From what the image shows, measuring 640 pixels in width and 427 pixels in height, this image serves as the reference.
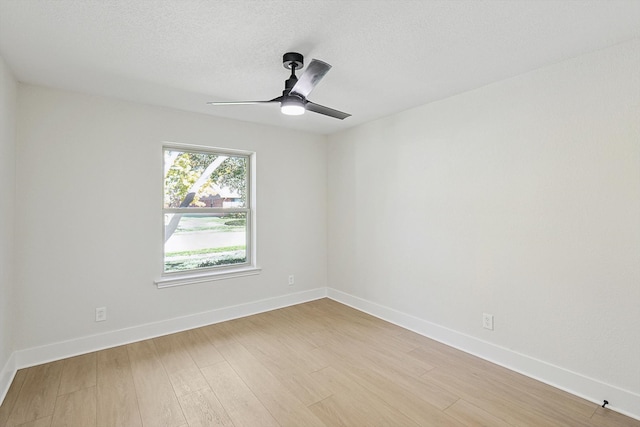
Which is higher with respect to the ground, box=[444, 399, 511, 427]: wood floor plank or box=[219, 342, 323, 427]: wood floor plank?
box=[219, 342, 323, 427]: wood floor plank

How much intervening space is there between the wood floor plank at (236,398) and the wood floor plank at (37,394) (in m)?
1.02

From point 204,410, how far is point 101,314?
64.7 inches

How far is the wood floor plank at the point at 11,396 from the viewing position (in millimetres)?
1933

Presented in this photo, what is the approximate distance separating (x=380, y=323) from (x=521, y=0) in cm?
313

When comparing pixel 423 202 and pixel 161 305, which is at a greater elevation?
pixel 423 202

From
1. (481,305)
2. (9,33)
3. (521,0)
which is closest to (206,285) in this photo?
(9,33)

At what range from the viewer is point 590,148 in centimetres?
211

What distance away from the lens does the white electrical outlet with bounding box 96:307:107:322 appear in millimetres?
2858

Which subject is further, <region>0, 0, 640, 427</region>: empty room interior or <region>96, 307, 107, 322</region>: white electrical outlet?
<region>96, 307, 107, 322</region>: white electrical outlet

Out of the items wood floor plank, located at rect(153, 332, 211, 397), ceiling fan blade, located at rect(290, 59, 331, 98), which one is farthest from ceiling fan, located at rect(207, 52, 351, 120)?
wood floor plank, located at rect(153, 332, 211, 397)

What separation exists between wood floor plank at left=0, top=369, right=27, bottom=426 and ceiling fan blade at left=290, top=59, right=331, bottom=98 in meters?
2.87

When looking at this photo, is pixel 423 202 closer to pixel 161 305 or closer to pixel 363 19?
pixel 363 19

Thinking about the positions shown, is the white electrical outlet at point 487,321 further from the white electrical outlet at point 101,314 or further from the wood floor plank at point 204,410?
the white electrical outlet at point 101,314

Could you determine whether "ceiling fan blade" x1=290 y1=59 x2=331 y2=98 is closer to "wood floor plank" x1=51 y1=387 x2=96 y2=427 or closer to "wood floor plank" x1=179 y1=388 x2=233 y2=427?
"wood floor plank" x1=179 y1=388 x2=233 y2=427
